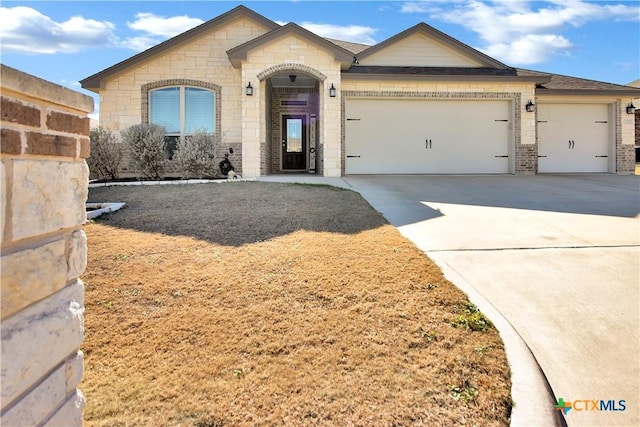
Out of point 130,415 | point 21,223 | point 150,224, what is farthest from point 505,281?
point 150,224

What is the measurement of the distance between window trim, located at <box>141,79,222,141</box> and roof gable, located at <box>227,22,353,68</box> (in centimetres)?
158

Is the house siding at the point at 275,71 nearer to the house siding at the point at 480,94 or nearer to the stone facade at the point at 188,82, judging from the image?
the house siding at the point at 480,94

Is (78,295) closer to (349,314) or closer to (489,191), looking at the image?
(349,314)

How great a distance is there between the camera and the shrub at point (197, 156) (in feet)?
35.4

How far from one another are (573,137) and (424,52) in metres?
5.78

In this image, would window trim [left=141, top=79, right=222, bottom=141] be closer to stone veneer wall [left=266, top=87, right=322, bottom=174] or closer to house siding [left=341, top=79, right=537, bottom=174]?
stone veneer wall [left=266, top=87, right=322, bottom=174]

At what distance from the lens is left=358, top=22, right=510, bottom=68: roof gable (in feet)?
43.9

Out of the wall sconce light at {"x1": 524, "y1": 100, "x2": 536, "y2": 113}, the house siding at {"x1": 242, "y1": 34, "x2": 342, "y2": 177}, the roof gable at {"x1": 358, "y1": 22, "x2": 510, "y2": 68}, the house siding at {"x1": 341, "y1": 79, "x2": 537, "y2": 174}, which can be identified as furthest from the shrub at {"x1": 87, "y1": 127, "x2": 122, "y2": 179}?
the wall sconce light at {"x1": 524, "y1": 100, "x2": 536, "y2": 113}

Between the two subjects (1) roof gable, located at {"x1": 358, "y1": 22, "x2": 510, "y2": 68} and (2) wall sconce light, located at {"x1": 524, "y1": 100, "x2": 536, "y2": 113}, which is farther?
(1) roof gable, located at {"x1": 358, "y1": 22, "x2": 510, "y2": 68}

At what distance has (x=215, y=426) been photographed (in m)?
1.86

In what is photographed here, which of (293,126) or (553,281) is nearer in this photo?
(553,281)

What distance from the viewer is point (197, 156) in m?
10.8

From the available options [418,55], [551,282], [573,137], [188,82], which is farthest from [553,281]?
[573,137]

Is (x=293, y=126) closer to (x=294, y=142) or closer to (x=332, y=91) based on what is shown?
(x=294, y=142)
